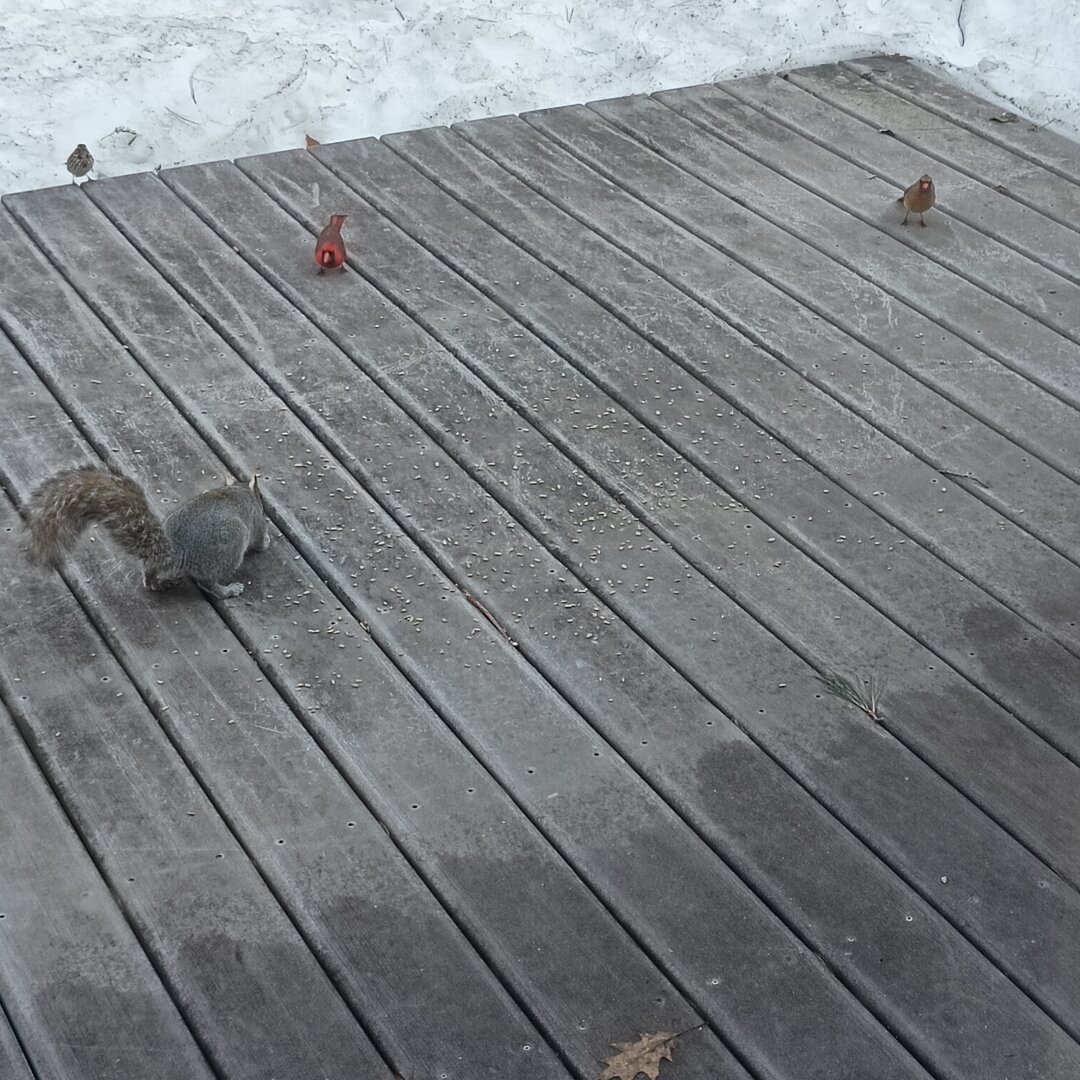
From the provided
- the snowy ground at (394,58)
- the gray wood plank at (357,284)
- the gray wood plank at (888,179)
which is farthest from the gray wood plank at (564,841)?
the snowy ground at (394,58)

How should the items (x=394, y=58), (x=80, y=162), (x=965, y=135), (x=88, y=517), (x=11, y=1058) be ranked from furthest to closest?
(x=394, y=58) < (x=965, y=135) < (x=80, y=162) < (x=88, y=517) < (x=11, y=1058)

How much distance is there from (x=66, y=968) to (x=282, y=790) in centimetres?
41

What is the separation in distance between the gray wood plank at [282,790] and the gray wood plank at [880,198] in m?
1.80

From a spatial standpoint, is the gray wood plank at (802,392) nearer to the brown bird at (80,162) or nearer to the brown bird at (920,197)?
the brown bird at (920,197)

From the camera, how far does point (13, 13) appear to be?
182 inches

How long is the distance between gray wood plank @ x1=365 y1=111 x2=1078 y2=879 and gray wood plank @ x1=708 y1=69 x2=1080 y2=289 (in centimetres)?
81

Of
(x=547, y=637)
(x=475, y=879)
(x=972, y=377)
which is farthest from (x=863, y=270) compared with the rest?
(x=475, y=879)

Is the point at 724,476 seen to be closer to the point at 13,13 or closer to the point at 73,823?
the point at 73,823

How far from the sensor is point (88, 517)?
2428 millimetres

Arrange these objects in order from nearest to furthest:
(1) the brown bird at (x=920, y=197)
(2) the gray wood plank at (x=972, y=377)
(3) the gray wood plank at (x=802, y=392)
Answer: (3) the gray wood plank at (x=802, y=392) → (2) the gray wood plank at (x=972, y=377) → (1) the brown bird at (x=920, y=197)

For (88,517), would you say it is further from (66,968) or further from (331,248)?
(331,248)

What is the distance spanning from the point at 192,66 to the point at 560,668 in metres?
2.93

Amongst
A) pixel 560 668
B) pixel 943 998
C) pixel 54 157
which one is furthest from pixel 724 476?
pixel 54 157

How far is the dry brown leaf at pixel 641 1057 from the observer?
1.81 m
